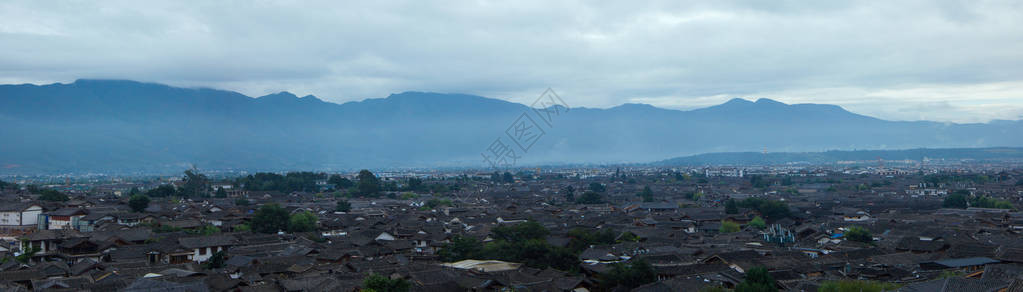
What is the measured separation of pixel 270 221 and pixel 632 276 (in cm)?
1886

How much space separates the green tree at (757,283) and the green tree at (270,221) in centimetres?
2131

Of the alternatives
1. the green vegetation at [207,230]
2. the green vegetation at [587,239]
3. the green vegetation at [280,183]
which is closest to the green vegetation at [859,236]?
the green vegetation at [587,239]

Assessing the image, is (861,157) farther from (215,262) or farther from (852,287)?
(215,262)

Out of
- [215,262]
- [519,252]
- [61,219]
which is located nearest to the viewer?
[215,262]

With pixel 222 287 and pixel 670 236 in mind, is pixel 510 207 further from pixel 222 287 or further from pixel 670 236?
pixel 222 287

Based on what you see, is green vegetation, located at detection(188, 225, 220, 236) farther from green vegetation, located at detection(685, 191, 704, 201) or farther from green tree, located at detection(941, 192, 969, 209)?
green tree, located at detection(941, 192, 969, 209)

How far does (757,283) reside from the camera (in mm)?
15656

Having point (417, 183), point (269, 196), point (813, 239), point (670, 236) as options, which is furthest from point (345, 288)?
point (417, 183)

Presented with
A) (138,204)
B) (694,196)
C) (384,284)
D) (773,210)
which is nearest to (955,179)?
(694,196)

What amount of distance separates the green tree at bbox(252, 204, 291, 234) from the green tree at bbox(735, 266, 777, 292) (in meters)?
21.3

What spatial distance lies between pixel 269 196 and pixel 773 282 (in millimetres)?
42580

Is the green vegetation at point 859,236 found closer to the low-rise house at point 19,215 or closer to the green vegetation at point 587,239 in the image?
the green vegetation at point 587,239

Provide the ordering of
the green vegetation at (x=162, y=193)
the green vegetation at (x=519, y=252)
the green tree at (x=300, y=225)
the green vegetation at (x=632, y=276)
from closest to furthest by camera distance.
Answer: the green vegetation at (x=632, y=276) < the green vegetation at (x=519, y=252) < the green tree at (x=300, y=225) < the green vegetation at (x=162, y=193)

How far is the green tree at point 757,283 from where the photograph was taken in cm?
1534
